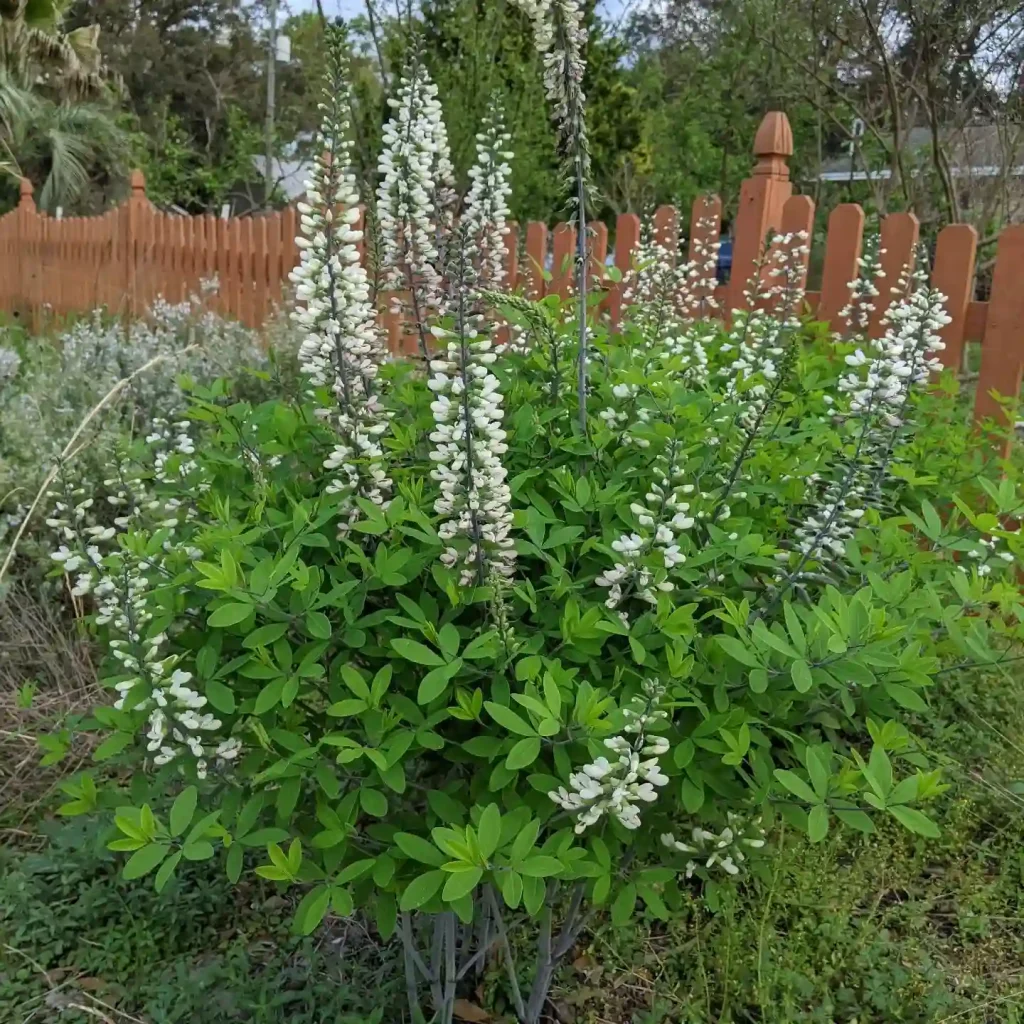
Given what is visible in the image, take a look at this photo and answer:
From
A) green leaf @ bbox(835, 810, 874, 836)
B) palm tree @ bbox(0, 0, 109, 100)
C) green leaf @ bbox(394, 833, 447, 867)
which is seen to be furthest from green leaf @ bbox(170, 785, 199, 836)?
palm tree @ bbox(0, 0, 109, 100)

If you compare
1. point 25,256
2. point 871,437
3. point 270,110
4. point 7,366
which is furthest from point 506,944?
point 270,110

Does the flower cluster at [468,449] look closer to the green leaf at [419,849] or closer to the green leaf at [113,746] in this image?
the green leaf at [419,849]

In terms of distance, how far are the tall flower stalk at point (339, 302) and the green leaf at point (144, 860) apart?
0.62 metres

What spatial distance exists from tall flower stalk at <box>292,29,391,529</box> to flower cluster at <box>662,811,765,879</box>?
82 centimetres

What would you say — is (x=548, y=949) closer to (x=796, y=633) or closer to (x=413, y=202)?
(x=796, y=633)

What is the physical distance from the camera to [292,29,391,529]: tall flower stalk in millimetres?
1728

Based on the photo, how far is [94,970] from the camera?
2297 mm

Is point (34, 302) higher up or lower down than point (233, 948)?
higher up

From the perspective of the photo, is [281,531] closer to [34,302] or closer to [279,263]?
[279,263]

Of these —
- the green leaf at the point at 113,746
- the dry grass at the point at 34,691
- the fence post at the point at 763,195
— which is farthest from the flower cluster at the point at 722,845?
the fence post at the point at 763,195

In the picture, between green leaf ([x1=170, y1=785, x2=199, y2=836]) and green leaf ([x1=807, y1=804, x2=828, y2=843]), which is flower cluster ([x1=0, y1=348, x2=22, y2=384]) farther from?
green leaf ([x1=807, y1=804, x2=828, y2=843])

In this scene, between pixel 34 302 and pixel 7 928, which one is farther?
pixel 34 302

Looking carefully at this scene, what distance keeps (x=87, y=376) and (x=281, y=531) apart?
374cm

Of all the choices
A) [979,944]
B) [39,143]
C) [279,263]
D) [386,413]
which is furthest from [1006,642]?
[39,143]
